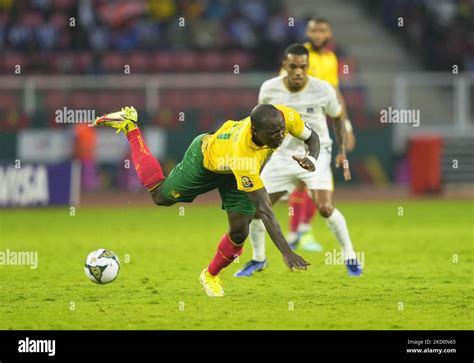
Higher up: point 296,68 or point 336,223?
point 296,68

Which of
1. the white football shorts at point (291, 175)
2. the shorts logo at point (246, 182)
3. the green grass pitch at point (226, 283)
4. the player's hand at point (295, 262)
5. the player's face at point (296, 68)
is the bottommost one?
the green grass pitch at point (226, 283)

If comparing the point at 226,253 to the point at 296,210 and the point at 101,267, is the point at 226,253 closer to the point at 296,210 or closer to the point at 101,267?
the point at 101,267

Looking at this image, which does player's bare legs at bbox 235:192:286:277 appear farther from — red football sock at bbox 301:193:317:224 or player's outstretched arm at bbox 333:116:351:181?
red football sock at bbox 301:193:317:224

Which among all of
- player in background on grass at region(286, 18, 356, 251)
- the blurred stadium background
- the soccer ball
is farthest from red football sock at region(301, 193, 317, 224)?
the blurred stadium background

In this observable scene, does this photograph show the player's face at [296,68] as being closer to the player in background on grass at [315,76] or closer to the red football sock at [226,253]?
the player in background on grass at [315,76]

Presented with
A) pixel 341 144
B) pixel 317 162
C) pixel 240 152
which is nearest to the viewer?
pixel 240 152

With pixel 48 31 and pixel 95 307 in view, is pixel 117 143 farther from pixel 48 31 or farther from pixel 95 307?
pixel 95 307

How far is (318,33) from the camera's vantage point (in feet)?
42.0

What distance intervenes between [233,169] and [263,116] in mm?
530

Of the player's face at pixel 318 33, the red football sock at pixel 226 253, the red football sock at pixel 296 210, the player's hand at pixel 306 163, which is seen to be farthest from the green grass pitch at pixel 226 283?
the player's face at pixel 318 33

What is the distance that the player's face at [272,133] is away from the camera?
883 centimetres

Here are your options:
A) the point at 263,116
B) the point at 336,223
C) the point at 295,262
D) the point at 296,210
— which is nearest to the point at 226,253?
the point at 295,262

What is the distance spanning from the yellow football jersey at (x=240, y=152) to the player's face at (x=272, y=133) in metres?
0.14
